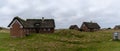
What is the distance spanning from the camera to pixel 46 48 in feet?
148

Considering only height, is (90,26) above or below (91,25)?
below

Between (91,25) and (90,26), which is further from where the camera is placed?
(91,25)

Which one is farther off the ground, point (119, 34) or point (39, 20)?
point (39, 20)

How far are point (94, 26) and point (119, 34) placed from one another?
56.4 m

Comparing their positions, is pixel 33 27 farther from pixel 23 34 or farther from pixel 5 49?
pixel 5 49

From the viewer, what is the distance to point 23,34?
6838 cm

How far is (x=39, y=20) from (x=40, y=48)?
4232cm

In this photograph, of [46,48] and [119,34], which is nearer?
[46,48]

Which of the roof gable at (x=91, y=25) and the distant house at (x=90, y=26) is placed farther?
the roof gable at (x=91, y=25)

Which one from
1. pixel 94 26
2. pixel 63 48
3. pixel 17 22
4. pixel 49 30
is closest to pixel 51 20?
pixel 49 30

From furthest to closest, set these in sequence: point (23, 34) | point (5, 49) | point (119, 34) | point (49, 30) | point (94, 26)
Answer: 1. point (94, 26)
2. point (49, 30)
3. point (23, 34)
4. point (119, 34)
5. point (5, 49)

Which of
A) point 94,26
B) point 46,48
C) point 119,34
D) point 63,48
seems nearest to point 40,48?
point 46,48

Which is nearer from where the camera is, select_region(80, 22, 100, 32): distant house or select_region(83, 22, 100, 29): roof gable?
select_region(80, 22, 100, 32): distant house

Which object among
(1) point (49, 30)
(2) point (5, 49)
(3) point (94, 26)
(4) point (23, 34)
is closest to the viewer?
(2) point (5, 49)
